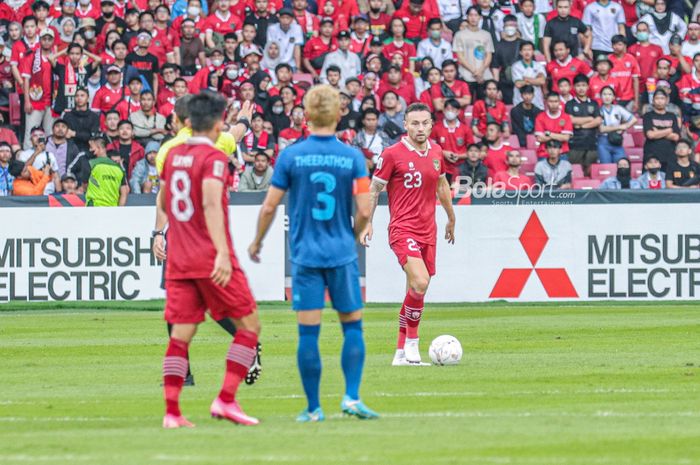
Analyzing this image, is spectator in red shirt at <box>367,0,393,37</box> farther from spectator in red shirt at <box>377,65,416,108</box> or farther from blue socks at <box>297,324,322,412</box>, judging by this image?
blue socks at <box>297,324,322,412</box>

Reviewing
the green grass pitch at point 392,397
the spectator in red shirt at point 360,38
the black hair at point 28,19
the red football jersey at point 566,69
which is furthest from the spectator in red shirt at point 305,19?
the green grass pitch at point 392,397

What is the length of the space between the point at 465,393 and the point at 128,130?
51.6 ft

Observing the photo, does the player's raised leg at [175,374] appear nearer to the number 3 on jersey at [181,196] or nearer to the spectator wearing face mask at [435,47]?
the number 3 on jersey at [181,196]

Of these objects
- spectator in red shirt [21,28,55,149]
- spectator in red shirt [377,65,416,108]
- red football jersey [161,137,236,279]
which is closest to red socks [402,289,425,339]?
red football jersey [161,137,236,279]

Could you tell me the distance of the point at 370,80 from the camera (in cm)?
2736

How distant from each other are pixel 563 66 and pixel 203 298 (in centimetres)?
2023

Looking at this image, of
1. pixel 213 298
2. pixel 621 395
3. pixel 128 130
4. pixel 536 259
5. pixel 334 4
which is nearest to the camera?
pixel 213 298

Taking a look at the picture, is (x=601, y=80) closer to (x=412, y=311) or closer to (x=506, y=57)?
(x=506, y=57)

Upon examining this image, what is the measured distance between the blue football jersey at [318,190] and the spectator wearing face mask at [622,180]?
54.5 ft

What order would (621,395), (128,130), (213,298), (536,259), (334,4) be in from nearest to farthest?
1. (213,298)
2. (621,395)
3. (536,259)
4. (128,130)
5. (334,4)

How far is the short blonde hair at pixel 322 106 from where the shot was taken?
30.7 ft

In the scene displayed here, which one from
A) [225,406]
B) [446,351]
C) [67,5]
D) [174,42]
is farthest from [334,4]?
[225,406]

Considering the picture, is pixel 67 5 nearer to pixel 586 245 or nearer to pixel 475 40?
pixel 475 40

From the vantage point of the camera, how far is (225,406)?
30.7 ft
